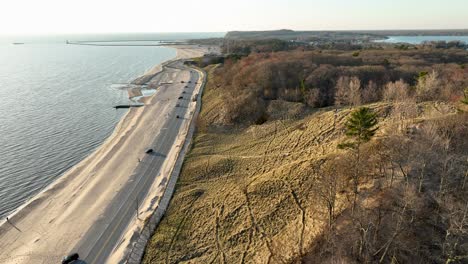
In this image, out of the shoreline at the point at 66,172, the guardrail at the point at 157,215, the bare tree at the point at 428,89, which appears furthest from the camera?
the bare tree at the point at 428,89

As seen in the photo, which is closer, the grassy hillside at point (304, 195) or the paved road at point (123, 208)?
the grassy hillside at point (304, 195)

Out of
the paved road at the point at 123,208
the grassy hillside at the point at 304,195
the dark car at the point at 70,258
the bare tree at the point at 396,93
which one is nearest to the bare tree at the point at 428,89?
the bare tree at the point at 396,93

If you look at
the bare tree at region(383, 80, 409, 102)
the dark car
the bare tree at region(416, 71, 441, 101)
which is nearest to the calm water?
the dark car

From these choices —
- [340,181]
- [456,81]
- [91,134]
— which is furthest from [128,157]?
[456,81]

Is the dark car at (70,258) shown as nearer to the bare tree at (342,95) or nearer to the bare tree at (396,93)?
the bare tree at (342,95)

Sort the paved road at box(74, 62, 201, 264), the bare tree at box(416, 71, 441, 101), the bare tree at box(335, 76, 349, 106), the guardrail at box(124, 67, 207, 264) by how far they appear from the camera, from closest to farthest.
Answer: the guardrail at box(124, 67, 207, 264) < the paved road at box(74, 62, 201, 264) < the bare tree at box(416, 71, 441, 101) < the bare tree at box(335, 76, 349, 106)

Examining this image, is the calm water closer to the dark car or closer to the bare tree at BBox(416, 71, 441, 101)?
the dark car
